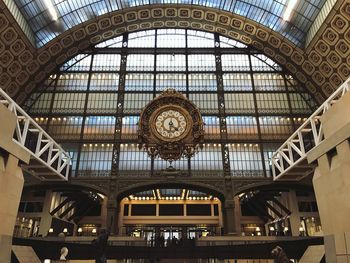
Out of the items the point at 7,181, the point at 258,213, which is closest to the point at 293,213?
the point at 258,213

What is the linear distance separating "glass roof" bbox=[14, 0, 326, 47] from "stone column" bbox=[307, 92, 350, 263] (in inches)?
797

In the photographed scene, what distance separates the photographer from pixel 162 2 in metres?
35.2

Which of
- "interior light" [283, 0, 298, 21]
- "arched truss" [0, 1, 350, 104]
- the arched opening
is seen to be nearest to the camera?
"arched truss" [0, 1, 350, 104]

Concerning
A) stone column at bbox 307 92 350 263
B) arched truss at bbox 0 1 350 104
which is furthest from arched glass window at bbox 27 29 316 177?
stone column at bbox 307 92 350 263

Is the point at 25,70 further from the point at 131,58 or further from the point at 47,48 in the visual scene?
the point at 131,58

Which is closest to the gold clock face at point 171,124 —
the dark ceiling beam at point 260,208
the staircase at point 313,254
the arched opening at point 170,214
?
the staircase at point 313,254

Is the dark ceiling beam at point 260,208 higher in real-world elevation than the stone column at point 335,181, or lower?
higher

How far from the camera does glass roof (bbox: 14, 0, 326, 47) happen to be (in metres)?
31.4

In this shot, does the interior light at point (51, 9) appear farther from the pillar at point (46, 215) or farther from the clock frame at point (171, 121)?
the pillar at point (46, 215)

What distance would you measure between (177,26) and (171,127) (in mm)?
19159

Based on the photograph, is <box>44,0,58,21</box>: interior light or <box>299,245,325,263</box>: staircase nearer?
<box>299,245,325,263</box>: staircase

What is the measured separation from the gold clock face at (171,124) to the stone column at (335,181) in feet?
33.1

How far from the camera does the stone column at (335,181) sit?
1336 cm

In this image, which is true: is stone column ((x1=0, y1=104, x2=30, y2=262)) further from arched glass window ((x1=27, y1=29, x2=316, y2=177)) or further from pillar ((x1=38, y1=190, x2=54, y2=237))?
pillar ((x1=38, y1=190, x2=54, y2=237))
